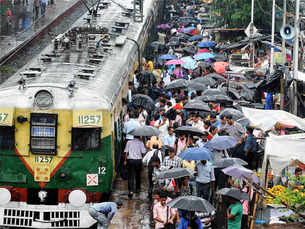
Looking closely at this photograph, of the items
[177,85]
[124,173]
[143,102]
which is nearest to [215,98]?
[143,102]

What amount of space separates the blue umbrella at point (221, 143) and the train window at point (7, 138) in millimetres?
3816

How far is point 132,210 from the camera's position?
606 inches

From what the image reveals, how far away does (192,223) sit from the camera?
11.9 m

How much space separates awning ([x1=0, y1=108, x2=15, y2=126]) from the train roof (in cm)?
10

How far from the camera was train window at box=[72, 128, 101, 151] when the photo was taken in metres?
13.9

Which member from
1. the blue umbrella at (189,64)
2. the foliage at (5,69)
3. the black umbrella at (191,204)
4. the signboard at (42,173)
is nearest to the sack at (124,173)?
the signboard at (42,173)

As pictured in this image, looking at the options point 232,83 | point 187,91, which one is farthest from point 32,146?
point 232,83

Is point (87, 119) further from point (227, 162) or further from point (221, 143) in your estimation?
point (221, 143)

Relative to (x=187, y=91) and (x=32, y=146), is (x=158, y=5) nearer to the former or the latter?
(x=187, y=91)

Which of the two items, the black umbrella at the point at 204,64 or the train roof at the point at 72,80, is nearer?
the train roof at the point at 72,80

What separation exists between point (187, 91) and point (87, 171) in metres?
8.65

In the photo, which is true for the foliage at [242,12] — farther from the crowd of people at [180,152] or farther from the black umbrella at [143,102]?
the black umbrella at [143,102]

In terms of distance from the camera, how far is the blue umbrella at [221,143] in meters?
14.8

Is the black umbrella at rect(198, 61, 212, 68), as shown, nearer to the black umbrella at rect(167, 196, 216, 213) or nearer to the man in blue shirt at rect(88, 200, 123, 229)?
the man in blue shirt at rect(88, 200, 123, 229)
